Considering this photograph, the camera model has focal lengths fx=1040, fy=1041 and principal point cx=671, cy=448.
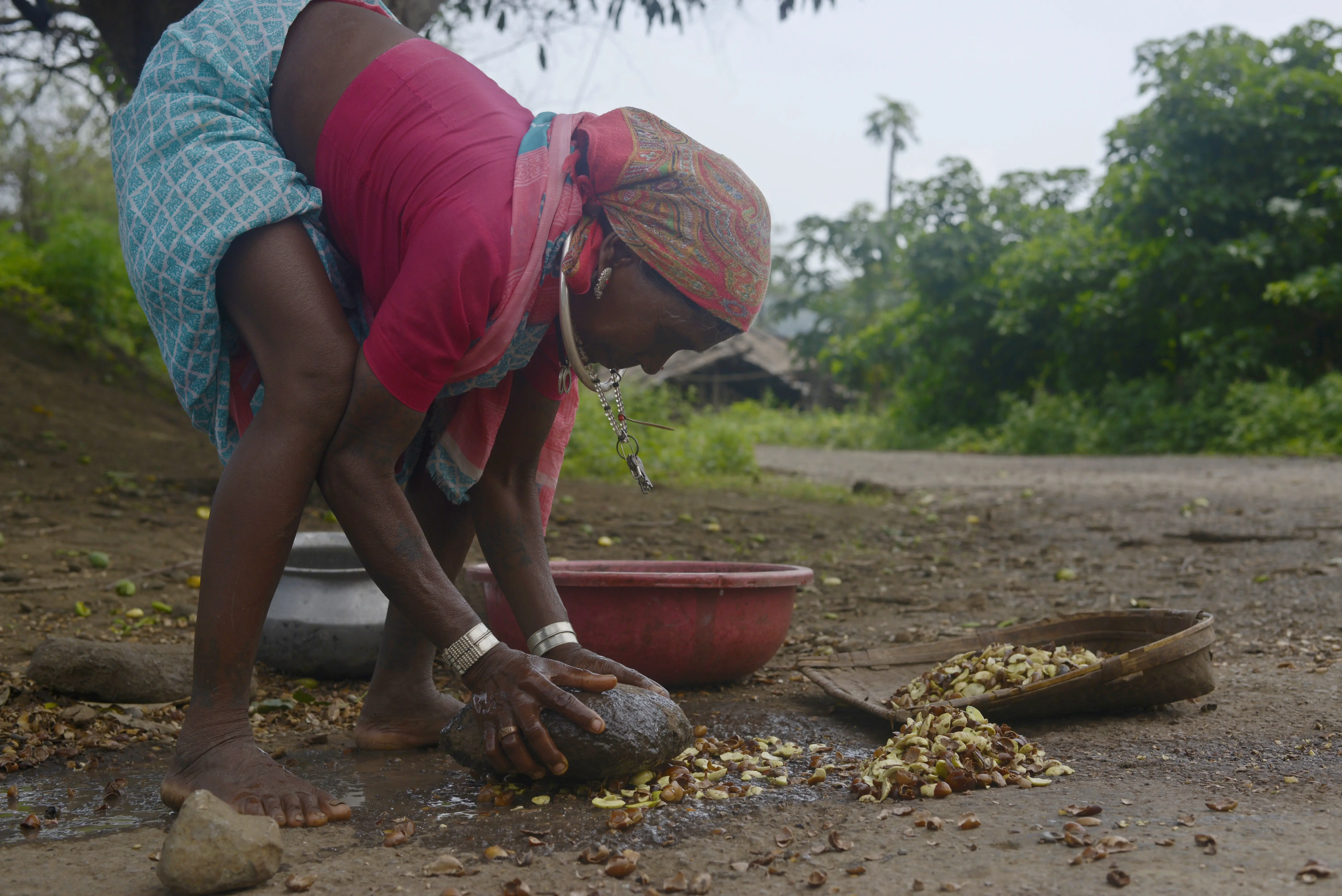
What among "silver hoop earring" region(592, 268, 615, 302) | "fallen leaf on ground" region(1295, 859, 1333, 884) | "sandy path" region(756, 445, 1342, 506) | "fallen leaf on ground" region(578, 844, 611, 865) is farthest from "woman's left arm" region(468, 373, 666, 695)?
"sandy path" region(756, 445, 1342, 506)

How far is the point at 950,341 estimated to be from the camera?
58.9 ft

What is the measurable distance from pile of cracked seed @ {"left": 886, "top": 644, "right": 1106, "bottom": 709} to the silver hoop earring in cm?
127

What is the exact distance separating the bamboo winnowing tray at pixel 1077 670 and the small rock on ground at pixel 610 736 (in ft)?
2.19

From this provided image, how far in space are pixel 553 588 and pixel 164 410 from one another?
808 cm

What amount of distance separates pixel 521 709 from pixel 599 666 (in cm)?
36

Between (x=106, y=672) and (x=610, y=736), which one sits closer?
(x=610, y=736)

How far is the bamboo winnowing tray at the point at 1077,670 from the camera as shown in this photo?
2354 millimetres

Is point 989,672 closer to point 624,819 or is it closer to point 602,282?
point 624,819

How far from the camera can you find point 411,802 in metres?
2.04

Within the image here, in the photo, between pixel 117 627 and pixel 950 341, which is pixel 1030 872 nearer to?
pixel 117 627

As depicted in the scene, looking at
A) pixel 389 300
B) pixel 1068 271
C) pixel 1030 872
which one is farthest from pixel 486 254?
pixel 1068 271

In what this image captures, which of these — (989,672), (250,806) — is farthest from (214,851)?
(989,672)

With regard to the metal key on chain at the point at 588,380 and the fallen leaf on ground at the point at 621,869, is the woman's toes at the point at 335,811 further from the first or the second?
the metal key on chain at the point at 588,380

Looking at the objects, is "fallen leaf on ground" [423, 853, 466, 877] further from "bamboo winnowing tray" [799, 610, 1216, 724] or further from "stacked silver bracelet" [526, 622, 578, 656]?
"bamboo winnowing tray" [799, 610, 1216, 724]
